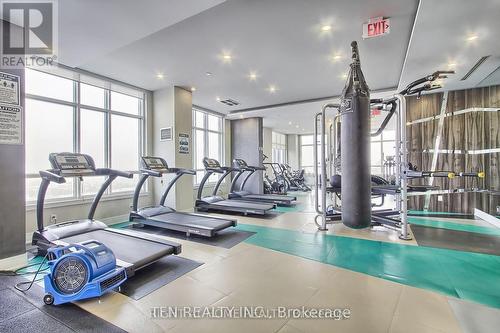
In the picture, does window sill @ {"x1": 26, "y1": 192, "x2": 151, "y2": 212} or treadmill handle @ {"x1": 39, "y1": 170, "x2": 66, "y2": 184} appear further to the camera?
window sill @ {"x1": 26, "y1": 192, "x2": 151, "y2": 212}

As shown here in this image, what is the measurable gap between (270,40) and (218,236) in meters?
3.49

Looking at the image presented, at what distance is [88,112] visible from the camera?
17.5ft

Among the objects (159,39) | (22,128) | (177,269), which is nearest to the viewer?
(177,269)

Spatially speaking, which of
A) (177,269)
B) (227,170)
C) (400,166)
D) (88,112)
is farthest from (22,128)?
(400,166)

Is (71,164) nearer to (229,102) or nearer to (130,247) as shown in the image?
(130,247)

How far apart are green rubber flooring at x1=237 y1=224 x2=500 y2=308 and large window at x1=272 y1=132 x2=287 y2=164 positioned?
1016 centimetres

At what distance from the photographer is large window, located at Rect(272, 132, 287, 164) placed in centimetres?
1419

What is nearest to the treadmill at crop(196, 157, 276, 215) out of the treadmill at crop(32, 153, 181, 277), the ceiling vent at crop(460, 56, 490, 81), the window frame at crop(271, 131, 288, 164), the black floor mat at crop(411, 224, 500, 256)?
the treadmill at crop(32, 153, 181, 277)

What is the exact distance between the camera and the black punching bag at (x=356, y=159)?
6.32 ft

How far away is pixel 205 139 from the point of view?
29.2 ft

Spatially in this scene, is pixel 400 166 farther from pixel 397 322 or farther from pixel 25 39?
pixel 25 39

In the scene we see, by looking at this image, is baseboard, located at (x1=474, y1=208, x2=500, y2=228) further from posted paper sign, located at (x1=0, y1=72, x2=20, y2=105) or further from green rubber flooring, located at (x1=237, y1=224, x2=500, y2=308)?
posted paper sign, located at (x1=0, y1=72, x2=20, y2=105)

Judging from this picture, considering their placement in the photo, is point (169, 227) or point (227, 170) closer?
point (169, 227)

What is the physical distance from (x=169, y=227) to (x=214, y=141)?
550cm
